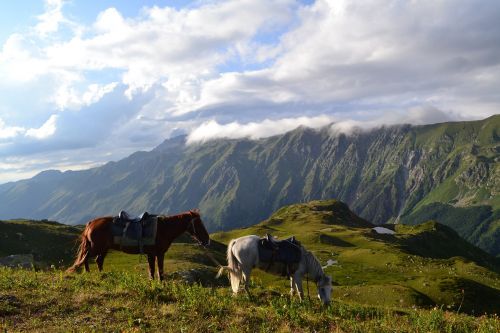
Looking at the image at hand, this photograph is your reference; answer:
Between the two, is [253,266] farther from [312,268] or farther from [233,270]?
[312,268]

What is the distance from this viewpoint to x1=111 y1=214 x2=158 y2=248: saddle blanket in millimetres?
21953

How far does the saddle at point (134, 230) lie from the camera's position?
22.0 metres

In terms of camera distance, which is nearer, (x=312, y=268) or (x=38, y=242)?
(x=312, y=268)

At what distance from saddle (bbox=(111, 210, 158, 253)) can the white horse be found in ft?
15.4

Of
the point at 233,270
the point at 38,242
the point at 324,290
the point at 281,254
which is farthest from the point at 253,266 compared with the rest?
the point at 38,242

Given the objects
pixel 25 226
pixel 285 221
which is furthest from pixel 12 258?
pixel 285 221

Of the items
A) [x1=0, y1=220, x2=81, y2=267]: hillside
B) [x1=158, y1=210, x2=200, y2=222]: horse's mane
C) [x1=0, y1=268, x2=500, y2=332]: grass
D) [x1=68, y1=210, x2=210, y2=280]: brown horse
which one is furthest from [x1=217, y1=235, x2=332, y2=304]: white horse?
[x1=0, y1=220, x2=81, y2=267]: hillside

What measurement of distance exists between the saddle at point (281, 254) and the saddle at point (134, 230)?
5974 millimetres

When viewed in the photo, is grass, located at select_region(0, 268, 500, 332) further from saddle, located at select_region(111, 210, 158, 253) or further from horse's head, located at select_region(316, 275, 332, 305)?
saddle, located at select_region(111, 210, 158, 253)

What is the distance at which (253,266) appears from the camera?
1992 centimetres

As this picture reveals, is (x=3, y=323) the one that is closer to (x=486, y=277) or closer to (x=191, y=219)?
(x=191, y=219)

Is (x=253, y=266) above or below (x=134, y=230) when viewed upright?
below

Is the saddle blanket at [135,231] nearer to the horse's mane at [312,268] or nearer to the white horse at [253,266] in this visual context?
the white horse at [253,266]

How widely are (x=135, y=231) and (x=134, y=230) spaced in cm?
9
